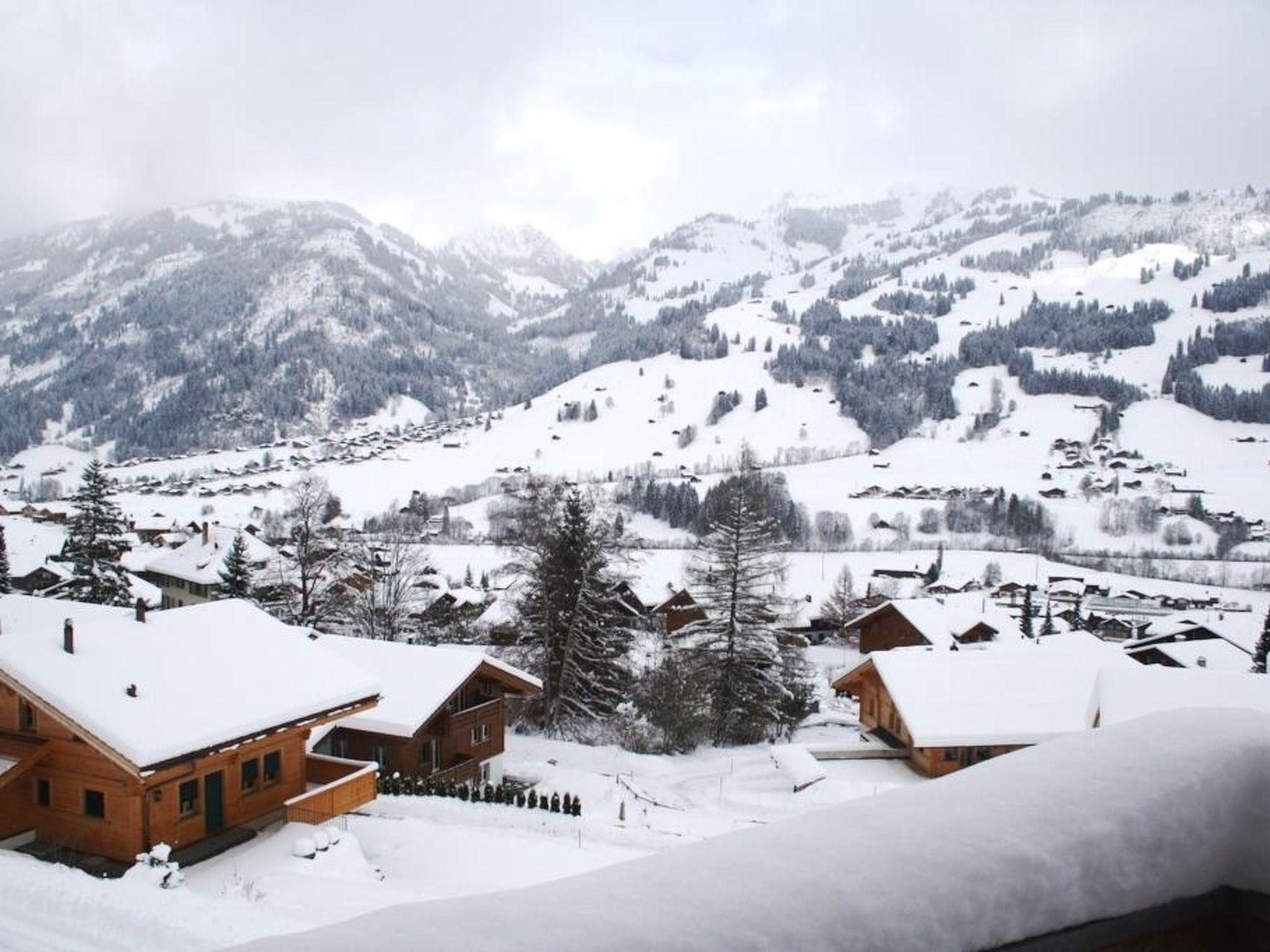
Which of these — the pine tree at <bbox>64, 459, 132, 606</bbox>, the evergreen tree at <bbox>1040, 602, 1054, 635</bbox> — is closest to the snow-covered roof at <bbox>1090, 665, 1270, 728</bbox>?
the pine tree at <bbox>64, 459, 132, 606</bbox>

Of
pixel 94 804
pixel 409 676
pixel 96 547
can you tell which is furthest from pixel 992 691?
pixel 96 547

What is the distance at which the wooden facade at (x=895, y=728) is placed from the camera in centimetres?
2398

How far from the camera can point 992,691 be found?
25.5 metres

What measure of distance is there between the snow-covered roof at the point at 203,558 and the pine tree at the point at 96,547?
2038cm

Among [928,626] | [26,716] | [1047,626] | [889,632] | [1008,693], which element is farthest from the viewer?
[1047,626]

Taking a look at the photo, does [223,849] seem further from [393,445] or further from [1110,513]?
[393,445]

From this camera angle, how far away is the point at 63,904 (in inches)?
380

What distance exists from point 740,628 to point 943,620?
19431 millimetres

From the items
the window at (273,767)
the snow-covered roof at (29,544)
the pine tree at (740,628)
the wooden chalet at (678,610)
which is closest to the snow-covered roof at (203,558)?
the snow-covered roof at (29,544)

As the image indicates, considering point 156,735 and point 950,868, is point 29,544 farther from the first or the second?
point 950,868

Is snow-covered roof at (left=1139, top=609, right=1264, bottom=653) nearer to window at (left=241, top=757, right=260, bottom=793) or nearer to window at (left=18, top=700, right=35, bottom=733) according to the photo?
window at (left=241, top=757, right=260, bottom=793)

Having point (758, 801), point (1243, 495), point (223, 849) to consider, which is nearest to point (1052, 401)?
point (1243, 495)

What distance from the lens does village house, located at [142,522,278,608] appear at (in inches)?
2205

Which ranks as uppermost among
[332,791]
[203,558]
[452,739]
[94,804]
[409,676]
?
[94,804]
